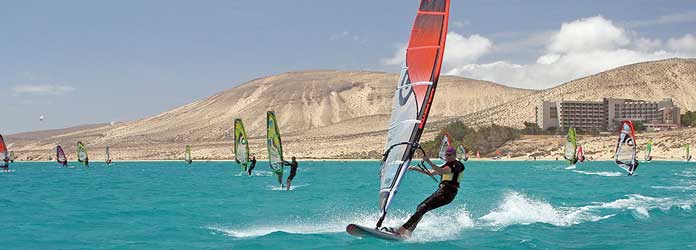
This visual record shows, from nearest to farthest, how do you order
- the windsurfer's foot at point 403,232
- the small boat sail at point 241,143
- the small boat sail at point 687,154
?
1. the windsurfer's foot at point 403,232
2. the small boat sail at point 241,143
3. the small boat sail at point 687,154

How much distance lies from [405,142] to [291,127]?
176 meters

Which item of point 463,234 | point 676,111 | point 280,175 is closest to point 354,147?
point 676,111

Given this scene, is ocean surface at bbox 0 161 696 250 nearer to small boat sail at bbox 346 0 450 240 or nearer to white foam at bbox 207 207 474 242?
white foam at bbox 207 207 474 242

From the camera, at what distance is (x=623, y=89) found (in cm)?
13488

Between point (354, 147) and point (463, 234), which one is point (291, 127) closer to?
point (354, 147)

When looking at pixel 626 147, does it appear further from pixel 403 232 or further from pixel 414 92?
pixel 414 92

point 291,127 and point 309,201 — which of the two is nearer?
point 309,201

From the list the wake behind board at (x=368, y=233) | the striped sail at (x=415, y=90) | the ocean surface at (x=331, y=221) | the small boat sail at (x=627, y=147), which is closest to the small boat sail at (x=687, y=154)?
the small boat sail at (x=627, y=147)

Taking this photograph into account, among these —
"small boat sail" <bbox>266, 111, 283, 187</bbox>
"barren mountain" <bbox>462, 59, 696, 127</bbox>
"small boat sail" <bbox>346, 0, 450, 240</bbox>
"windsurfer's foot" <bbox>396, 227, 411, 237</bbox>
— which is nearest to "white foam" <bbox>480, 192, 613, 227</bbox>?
"windsurfer's foot" <bbox>396, 227, 411, 237</bbox>

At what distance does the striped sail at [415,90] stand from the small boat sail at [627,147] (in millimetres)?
25719

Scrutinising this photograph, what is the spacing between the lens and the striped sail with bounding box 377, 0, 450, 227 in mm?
10367

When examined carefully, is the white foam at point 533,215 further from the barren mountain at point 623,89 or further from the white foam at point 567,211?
the barren mountain at point 623,89

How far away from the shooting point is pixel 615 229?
1647 centimetres

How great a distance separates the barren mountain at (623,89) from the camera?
13012 centimetres
